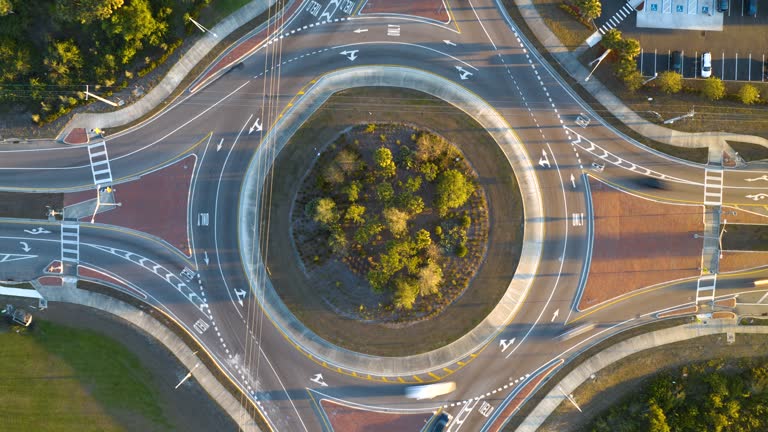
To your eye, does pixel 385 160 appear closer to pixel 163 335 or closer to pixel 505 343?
pixel 505 343

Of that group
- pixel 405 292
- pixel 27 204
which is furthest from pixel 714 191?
pixel 27 204

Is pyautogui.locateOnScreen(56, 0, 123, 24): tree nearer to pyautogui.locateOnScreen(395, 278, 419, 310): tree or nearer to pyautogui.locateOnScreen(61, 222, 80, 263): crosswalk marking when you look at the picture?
pyautogui.locateOnScreen(61, 222, 80, 263): crosswalk marking

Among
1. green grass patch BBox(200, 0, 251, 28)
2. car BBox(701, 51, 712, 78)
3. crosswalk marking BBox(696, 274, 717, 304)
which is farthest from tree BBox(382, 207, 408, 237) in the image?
car BBox(701, 51, 712, 78)

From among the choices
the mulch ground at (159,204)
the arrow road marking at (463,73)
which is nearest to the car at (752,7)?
the arrow road marking at (463,73)

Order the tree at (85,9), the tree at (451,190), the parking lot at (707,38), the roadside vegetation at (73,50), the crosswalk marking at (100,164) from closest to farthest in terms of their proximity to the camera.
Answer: the tree at (85,9), the tree at (451,190), the roadside vegetation at (73,50), the parking lot at (707,38), the crosswalk marking at (100,164)

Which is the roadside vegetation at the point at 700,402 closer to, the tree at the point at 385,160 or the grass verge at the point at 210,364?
the tree at the point at 385,160

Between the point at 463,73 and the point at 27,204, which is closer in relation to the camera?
the point at 463,73

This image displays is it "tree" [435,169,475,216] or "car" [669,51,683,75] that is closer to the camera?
"tree" [435,169,475,216]
